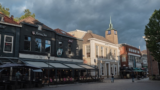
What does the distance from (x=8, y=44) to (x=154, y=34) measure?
20244 millimetres

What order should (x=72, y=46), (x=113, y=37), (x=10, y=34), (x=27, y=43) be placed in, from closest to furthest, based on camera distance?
1. (x=10, y=34)
2. (x=27, y=43)
3. (x=72, y=46)
4. (x=113, y=37)

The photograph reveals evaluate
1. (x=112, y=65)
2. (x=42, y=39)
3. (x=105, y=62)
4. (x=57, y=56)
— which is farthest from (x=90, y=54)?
(x=42, y=39)

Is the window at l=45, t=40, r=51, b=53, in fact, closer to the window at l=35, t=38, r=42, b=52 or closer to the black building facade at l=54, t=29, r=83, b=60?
the window at l=35, t=38, r=42, b=52

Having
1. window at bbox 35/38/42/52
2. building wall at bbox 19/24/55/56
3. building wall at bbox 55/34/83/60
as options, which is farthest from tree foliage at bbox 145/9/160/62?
window at bbox 35/38/42/52

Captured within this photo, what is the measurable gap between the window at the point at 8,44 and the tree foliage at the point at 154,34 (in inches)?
750

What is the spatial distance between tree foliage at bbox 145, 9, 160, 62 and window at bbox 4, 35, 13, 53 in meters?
19.1

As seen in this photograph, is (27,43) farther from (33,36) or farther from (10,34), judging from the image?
(10,34)

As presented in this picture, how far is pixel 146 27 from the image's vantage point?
25812mm

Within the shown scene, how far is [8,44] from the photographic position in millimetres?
20188

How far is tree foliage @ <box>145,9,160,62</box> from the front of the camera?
2402cm

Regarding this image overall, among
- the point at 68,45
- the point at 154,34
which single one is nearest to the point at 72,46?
the point at 68,45

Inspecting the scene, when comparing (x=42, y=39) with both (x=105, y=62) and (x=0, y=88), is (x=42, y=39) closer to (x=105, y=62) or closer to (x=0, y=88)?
(x=0, y=88)

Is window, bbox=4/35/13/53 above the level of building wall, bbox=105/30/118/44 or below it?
below

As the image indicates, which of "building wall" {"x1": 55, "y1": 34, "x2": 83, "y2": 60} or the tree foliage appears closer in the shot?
the tree foliage
